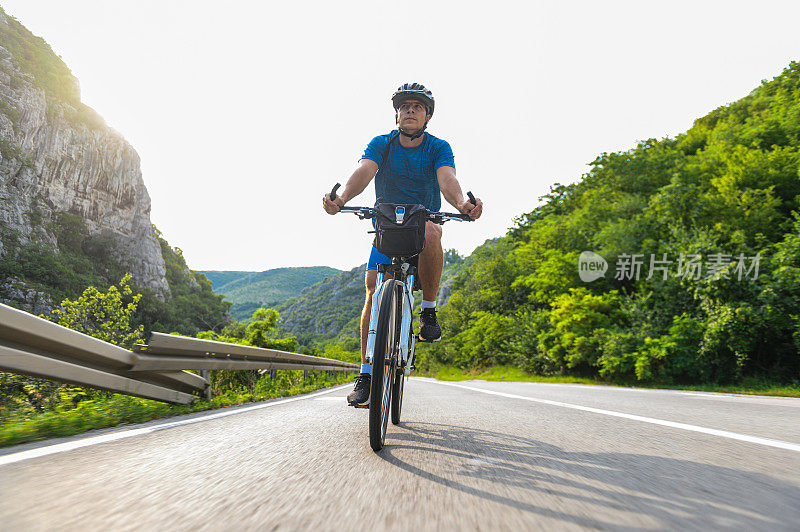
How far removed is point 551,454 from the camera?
2.70 meters

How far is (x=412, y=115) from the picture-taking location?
3896 mm

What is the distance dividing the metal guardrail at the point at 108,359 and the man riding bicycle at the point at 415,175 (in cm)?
184

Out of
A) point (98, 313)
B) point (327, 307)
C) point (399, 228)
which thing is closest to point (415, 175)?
point (399, 228)

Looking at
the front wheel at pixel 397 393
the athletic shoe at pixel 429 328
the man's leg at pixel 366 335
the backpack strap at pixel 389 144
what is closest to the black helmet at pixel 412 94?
the backpack strap at pixel 389 144

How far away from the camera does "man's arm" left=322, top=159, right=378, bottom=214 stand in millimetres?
3627

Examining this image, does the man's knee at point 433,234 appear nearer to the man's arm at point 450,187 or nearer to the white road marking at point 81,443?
the man's arm at point 450,187

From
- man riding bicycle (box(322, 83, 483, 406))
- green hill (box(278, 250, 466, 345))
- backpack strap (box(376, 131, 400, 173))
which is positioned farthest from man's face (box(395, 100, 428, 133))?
green hill (box(278, 250, 466, 345))

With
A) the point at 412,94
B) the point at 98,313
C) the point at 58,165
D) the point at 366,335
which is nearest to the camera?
the point at 366,335

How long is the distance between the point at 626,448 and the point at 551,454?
22.2 inches

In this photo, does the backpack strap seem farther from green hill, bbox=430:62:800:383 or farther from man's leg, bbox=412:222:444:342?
green hill, bbox=430:62:800:383

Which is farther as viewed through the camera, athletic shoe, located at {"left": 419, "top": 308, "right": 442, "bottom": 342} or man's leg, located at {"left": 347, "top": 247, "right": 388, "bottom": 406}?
athletic shoe, located at {"left": 419, "top": 308, "right": 442, "bottom": 342}

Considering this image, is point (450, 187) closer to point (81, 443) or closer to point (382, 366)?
point (382, 366)

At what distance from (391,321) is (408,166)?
5.07ft

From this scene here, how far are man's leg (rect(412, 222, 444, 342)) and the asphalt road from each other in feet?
2.75
